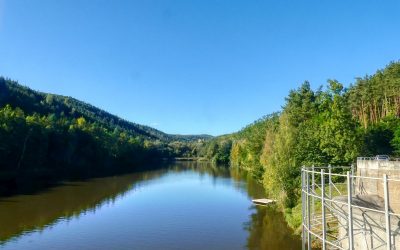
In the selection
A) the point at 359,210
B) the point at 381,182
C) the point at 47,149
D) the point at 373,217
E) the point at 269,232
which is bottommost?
the point at 269,232

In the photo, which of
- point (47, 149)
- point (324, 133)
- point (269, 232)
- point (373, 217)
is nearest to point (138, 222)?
point (269, 232)

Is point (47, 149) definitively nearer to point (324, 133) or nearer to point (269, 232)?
point (324, 133)

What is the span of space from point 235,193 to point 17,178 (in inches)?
1851

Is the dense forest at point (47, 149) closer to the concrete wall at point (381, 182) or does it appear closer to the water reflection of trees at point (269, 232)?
the water reflection of trees at point (269, 232)

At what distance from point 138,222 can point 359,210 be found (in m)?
28.5

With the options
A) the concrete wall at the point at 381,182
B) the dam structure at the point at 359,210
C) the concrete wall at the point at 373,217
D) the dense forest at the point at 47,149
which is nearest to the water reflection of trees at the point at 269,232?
the dam structure at the point at 359,210

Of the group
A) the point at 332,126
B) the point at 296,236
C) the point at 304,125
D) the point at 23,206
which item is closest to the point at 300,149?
the point at 332,126

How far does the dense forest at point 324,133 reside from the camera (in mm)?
42656

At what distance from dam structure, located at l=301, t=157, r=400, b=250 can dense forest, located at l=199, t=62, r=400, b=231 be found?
8929 mm

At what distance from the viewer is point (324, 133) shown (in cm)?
4581

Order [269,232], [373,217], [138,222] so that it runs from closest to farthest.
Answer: [373,217], [269,232], [138,222]

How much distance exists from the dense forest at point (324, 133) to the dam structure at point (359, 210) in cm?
893

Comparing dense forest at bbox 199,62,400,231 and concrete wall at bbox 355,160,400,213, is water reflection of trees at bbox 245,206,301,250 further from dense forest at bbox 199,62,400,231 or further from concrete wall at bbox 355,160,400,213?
concrete wall at bbox 355,160,400,213

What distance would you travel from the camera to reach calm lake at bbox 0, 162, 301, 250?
→ 31609 millimetres
